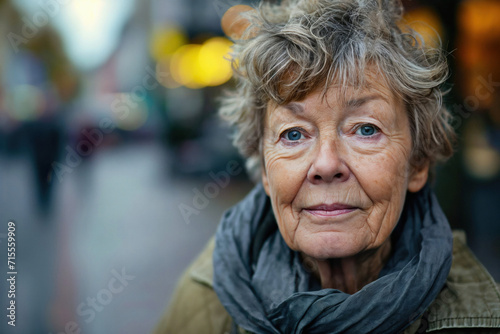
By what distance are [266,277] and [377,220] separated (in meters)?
0.50

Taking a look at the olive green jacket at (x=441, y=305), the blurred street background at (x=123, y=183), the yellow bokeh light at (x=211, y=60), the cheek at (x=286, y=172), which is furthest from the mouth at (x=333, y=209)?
the yellow bokeh light at (x=211, y=60)

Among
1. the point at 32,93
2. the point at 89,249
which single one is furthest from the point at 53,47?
the point at 89,249

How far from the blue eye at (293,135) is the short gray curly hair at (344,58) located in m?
0.12

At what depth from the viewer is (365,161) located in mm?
1592

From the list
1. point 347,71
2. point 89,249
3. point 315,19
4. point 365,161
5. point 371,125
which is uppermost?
point 315,19

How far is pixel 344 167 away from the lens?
158 cm

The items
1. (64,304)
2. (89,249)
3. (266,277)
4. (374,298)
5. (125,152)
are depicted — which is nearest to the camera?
(374,298)

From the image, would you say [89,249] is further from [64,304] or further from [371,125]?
[371,125]

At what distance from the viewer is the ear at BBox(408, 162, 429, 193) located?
1808 mm

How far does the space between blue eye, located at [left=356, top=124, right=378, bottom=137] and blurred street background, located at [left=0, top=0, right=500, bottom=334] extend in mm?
552

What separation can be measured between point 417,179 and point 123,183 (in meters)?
11.1

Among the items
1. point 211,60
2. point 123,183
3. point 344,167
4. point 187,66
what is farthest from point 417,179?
point 187,66

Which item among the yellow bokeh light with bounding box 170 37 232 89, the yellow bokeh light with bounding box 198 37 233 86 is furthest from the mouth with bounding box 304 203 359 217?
the yellow bokeh light with bounding box 198 37 233 86

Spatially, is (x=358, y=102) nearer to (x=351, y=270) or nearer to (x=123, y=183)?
(x=351, y=270)
